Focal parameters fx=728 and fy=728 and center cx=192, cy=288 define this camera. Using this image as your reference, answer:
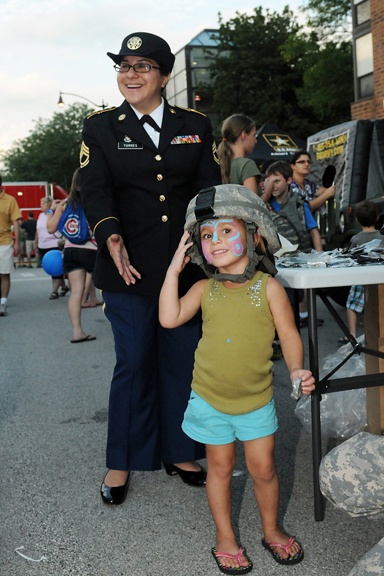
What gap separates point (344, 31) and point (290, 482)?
36400 millimetres

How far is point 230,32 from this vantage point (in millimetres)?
41094

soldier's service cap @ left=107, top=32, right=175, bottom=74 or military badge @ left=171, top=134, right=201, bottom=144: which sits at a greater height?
soldier's service cap @ left=107, top=32, right=175, bottom=74

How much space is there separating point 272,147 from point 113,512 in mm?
16112

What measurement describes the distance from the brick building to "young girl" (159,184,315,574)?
19.9m

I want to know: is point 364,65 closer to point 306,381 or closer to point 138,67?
point 138,67

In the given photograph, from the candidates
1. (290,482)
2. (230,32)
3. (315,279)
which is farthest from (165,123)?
(230,32)

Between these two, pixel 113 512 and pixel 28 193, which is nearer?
pixel 113 512

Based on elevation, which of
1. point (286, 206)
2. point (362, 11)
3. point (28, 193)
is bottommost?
point (286, 206)

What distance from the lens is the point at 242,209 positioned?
8.41 ft

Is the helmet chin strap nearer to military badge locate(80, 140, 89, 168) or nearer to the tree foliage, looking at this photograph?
military badge locate(80, 140, 89, 168)

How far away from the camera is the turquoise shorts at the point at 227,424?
8.48 ft

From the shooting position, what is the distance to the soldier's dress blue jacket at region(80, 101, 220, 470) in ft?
10.5

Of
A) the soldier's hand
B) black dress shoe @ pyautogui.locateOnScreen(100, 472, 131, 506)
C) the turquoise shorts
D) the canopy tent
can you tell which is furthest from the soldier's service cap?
the canopy tent

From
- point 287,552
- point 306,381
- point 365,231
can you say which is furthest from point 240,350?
point 365,231
